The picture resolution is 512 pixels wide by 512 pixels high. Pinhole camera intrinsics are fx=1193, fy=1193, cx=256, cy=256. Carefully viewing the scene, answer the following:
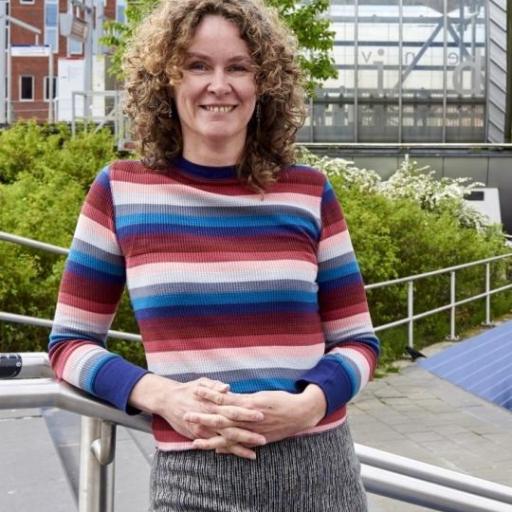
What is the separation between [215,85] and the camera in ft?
6.51

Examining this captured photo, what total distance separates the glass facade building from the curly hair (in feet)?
99.6

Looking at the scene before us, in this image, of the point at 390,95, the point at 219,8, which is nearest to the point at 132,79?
the point at 219,8

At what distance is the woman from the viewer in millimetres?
1848

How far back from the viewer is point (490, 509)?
7.85 feet

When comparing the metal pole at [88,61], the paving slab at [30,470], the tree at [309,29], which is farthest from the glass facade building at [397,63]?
the paving slab at [30,470]

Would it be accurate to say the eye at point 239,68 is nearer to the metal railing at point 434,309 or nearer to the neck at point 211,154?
the neck at point 211,154

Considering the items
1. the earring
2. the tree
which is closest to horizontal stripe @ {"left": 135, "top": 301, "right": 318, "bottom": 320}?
the earring

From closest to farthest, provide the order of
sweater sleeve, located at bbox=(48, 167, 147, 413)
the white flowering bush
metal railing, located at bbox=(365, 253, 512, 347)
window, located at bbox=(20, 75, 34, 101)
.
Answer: sweater sleeve, located at bbox=(48, 167, 147, 413) < metal railing, located at bbox=(365, 253, 512, 347) < the white flowering bush < window, located at bbox=(20, 75, 34, 101)

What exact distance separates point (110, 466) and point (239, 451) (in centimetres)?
38

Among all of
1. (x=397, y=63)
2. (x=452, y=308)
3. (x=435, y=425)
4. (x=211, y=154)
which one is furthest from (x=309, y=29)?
(x=211, y=154)

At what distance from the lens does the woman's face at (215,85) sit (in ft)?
6.50

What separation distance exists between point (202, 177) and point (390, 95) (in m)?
31.3

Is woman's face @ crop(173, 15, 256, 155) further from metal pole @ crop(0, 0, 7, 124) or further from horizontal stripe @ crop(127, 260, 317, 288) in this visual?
metal pole @ crop(0, 0, 7, 124)

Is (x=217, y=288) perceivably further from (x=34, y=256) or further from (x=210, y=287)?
(x=34, y=256)
